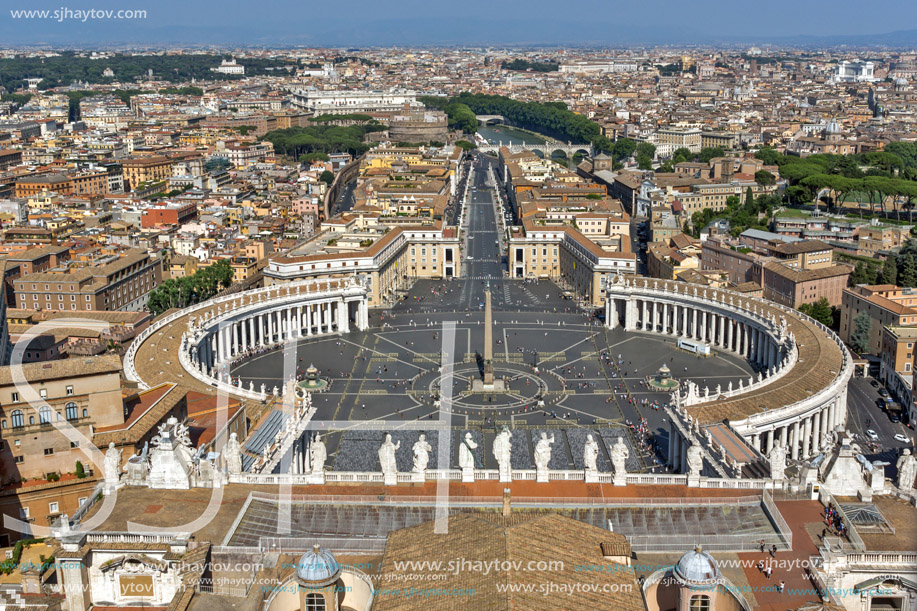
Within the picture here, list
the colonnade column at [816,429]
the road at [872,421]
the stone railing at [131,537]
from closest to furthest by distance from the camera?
the stone railing at [131,537] < the colonnade column at [816,429] < the road at [872,421]

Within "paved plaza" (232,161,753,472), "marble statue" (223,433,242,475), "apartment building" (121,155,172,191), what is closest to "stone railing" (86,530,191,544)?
→ "marble statue" (223,433,242,475)

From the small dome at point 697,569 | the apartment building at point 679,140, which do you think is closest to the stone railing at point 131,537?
the small dome at point 697,569

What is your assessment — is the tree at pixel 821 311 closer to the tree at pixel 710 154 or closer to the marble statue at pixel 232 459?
the marble statue at pixel 232 459

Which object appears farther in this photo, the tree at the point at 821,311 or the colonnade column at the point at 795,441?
the tree at the point at 821,311

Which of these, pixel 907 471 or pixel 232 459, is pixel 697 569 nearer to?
pixel 907 471

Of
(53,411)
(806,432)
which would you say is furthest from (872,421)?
(53,411)

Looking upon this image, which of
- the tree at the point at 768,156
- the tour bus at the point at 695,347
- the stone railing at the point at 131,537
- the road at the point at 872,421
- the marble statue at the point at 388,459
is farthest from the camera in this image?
the tree at the point at 768,156
